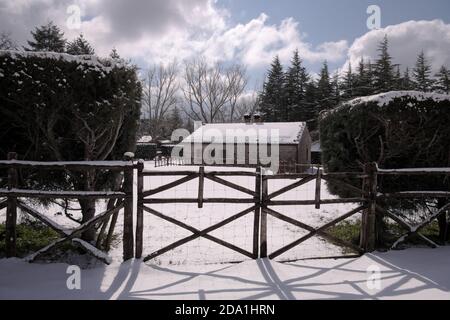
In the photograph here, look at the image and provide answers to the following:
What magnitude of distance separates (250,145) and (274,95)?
75.1ft

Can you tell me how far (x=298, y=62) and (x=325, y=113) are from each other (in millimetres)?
45524

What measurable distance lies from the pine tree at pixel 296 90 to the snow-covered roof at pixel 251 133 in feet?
51.0

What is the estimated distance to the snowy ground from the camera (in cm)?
441

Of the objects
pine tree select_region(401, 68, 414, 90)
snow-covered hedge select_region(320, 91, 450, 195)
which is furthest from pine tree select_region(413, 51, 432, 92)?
snow-covered hedge select_region(320, 91, 450, 195)

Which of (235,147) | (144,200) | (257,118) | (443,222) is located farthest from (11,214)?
(257,118)

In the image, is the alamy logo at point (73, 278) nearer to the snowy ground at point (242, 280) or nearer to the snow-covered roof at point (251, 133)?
the snowy ground at point (242, 280)

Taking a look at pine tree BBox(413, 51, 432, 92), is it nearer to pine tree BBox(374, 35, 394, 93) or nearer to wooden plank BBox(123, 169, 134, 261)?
pine tree BBox(374, 35, 394, 93)

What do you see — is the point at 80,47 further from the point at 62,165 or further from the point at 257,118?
the point at 62,165

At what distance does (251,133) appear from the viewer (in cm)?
3050

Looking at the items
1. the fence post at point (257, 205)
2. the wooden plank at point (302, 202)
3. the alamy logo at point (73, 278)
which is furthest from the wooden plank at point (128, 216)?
the wooden plank at point (302, 202)

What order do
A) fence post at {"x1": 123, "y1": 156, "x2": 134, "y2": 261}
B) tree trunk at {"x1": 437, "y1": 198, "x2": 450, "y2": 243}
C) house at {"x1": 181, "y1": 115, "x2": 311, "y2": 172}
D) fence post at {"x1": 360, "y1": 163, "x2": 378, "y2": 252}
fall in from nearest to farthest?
fence post at {"x1": 123, "y1": 156, "x2": 134, "y2": 261}, fence post at {"x1": 360, "y1": 163, "x2": 378, "y2": 252}, tree trunk at {"x1": 437, "y1": 198, "x2": 450, "y2": 243}, house at {"x1": 181, "y1": 115, "x2": 311, "y2": 172}

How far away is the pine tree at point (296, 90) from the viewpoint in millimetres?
46594

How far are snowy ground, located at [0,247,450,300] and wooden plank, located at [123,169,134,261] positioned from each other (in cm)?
28
